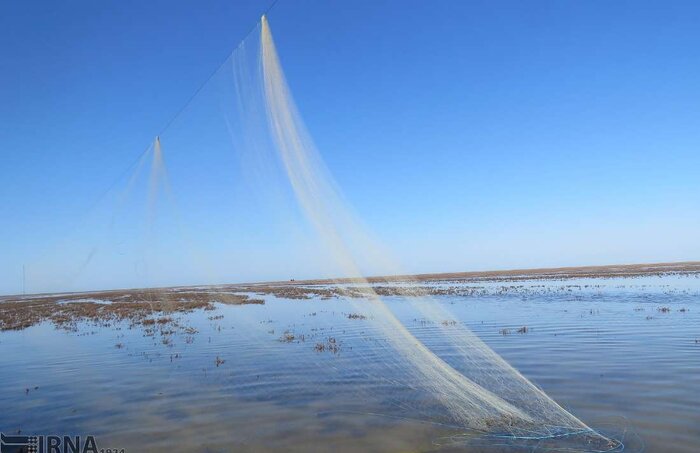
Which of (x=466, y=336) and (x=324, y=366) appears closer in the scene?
(x=466, y=336)

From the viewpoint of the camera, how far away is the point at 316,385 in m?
10.1

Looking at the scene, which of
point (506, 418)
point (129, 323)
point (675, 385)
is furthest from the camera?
→ point (129, 323)

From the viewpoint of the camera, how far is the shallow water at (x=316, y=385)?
700 cm

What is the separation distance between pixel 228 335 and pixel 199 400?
9196 millimetres

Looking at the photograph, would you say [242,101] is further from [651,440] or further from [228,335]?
[228,335]

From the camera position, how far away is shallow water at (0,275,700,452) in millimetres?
7004

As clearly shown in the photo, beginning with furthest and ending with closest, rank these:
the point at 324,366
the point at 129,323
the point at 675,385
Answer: the point at 129,323 < the point at 324,366 < the point at 675,385

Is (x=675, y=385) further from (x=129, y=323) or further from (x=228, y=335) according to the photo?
(x=129, y=323)

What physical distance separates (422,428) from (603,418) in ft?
9.33

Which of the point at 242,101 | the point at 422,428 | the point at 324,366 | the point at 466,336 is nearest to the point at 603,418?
the point at 466,336

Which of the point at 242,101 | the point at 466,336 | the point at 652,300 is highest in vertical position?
the point at 242,101

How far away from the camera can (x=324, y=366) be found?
11953mm

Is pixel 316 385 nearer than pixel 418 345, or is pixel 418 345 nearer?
pixel 418 345

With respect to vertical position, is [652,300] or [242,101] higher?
[242,101]
